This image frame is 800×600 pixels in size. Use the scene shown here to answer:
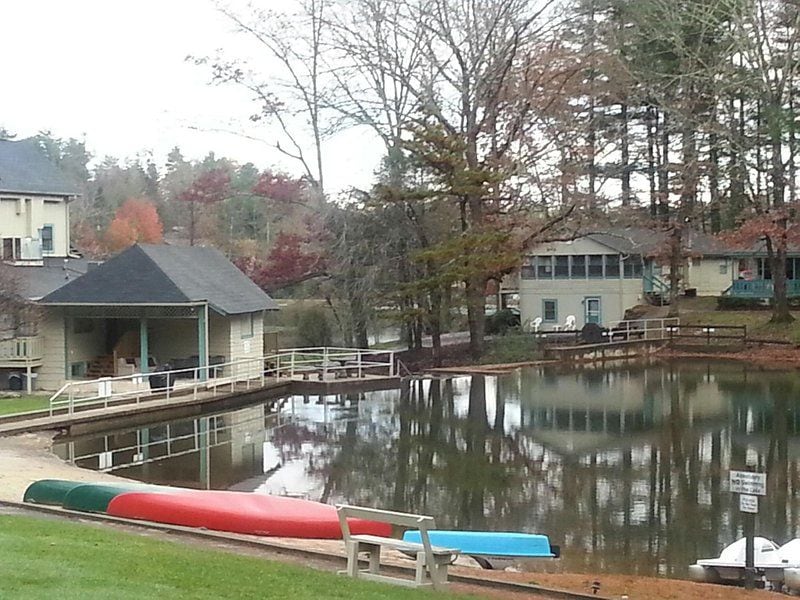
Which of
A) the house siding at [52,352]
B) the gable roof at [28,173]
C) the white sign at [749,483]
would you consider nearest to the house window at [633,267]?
the gable roof at [28,173]

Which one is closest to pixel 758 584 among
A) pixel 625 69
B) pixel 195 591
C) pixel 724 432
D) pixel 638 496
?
pixel 638 496

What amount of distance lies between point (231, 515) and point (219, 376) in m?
19.2

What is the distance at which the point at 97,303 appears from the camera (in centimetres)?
3066

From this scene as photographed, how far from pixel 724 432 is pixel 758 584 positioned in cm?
1251

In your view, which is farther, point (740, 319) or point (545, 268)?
point (545, 268)

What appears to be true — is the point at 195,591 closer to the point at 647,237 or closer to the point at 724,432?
the point at 724,432

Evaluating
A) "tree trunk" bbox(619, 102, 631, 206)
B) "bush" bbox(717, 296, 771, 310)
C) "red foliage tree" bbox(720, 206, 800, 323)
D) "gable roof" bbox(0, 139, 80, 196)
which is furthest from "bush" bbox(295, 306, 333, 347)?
"bush" bbox(717, 296, 771, 310)

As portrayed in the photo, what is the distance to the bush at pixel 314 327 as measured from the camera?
43.8m

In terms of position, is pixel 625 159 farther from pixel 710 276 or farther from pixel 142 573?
pixel 142 573

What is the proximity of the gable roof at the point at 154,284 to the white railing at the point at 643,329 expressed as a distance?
1720 cm

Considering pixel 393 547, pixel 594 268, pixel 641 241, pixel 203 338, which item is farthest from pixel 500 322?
pixel 393 547

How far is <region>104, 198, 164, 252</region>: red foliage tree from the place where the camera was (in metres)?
58.5

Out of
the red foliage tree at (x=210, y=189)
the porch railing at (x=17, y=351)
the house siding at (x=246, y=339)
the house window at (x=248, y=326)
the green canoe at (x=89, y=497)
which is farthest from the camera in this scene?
the red foliage tree at (x=210, y=189)

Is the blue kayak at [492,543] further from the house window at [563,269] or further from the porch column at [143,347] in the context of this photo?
the house window at [563,269]
